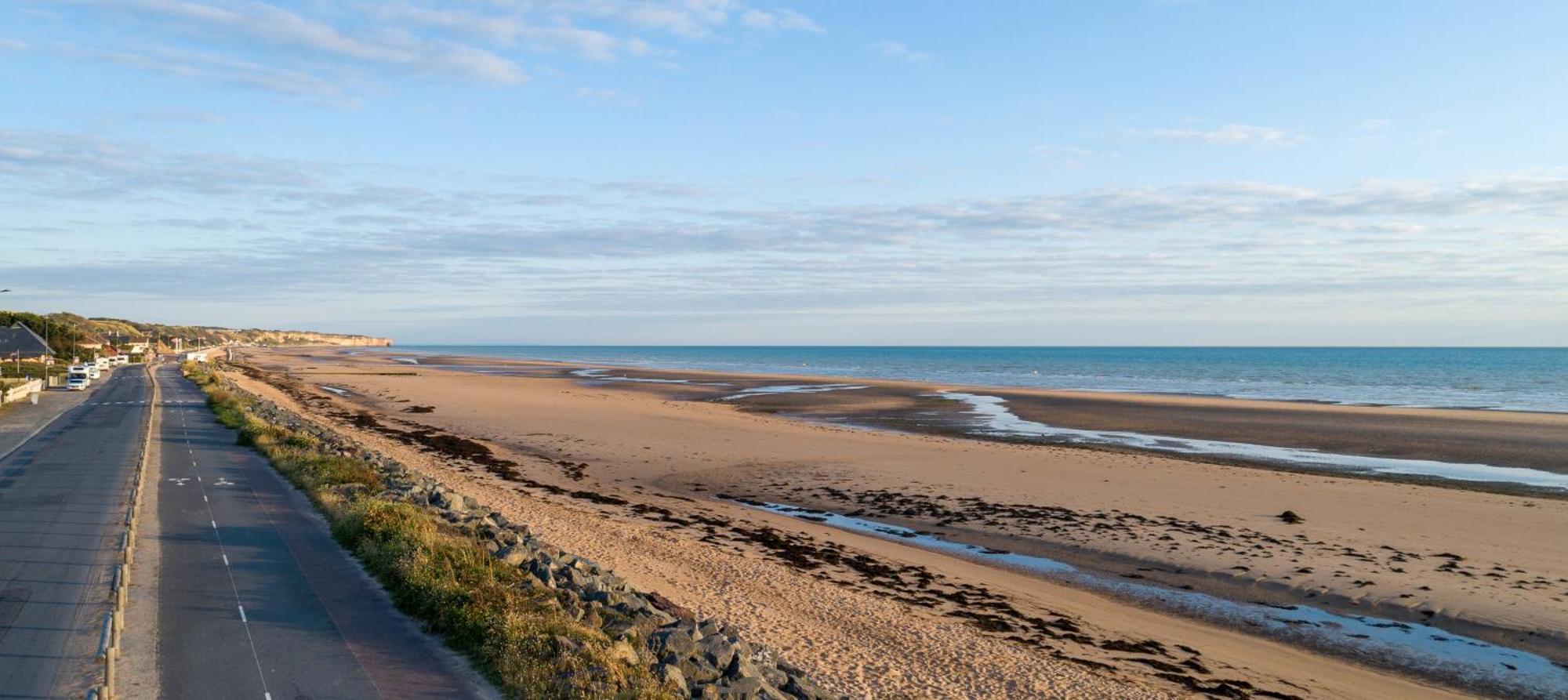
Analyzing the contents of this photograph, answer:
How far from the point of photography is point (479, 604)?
11.5 m

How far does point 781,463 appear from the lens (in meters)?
31.0

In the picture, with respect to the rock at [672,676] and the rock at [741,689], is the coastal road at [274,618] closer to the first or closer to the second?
the rock at [672,676]

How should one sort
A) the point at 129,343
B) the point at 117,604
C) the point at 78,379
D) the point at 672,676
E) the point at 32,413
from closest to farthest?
1. the point at 672,676
2. the point at 117,604
3. the point at 32,413
4. the point at 78,379
5. the point at 129,343

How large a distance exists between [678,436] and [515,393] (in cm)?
2913

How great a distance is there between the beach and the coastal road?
4.50 m

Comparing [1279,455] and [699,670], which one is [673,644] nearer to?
[699,670]

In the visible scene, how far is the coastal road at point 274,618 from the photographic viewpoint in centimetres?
961

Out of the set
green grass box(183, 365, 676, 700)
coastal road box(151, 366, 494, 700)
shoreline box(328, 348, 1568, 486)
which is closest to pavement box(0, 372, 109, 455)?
coastal road box(151, 366, 494, 700)

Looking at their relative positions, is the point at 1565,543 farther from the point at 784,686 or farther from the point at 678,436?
the point at 678,436

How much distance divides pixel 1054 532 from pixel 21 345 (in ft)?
312

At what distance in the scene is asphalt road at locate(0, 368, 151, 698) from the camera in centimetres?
991

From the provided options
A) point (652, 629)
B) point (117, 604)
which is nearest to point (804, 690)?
point (652, 629)

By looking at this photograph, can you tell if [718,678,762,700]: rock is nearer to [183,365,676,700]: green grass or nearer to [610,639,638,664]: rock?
[183,365,676,700]: green grass

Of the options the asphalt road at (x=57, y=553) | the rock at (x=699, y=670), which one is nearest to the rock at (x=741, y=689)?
the rock at (x=699, y=670)
